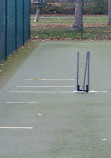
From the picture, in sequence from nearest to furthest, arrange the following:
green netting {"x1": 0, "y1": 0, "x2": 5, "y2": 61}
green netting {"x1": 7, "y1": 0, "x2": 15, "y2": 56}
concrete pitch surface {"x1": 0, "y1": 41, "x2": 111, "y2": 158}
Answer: concrete pitch surface {"x1": 0, "y1": 41, "x2": 111, "y2": 158}, green netting {"x1": 0, "y1": 0, "x2": 5, "y2": 61}, green netting {"x1": 7, "y1": 0, "x2": 15, "y2": 56}

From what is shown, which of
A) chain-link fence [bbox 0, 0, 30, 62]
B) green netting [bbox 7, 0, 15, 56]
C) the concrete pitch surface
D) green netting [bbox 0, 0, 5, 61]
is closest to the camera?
the concrete pitch surface

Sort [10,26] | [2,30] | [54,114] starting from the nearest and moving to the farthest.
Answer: [54,114], [2,30], [10,26]

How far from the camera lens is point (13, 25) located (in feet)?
67.8

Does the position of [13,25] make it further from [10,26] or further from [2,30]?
[2,30]

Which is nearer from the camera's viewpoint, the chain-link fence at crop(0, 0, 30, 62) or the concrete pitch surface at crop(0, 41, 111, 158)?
the concrete pitch surface at crop(0, 41, 111, 158)

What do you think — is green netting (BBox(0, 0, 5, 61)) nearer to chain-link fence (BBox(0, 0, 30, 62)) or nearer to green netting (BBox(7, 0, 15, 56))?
chain-link fence (BBox(0, 0, 30, 62))

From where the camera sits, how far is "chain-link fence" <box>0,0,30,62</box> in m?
18.1

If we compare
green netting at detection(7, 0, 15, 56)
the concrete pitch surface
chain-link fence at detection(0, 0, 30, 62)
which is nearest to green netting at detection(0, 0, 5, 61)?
chain-link fence at detection(0, 0, 30, 62)

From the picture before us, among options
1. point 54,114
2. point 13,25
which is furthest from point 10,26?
point 54,114

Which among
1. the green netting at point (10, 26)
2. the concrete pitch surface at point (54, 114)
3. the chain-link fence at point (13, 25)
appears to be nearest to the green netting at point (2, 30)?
the chain-link fence at point (13, 25)

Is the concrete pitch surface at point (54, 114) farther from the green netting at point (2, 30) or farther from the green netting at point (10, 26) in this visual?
the green netting at point (10, 26)

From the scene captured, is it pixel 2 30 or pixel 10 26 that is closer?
pixel 2 30

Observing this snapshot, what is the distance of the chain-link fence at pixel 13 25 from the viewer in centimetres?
1806

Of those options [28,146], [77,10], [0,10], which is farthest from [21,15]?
[28,146]
